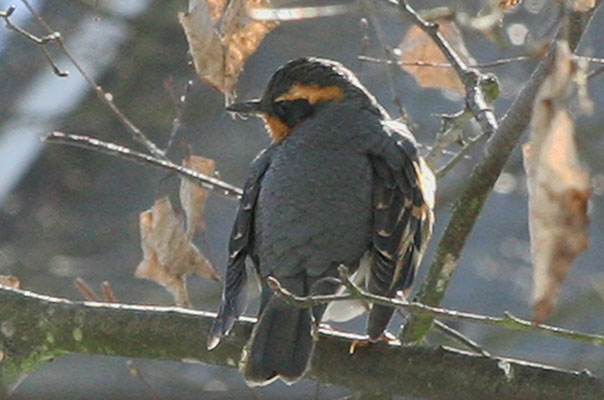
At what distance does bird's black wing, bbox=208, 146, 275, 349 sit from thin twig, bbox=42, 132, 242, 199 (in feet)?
0.36

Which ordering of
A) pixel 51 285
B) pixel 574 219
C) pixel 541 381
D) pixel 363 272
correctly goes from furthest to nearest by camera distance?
pixel 51 285
pixel 363 272
pixel 541 381
pixel 574 219

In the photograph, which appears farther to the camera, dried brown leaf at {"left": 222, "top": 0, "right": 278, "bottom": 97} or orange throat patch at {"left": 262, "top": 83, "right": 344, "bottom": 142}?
orange throat patch at {"left": 262, "top": 83, "right": 344, "bottom": 142}

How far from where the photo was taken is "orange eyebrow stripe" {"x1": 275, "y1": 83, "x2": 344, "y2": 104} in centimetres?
512

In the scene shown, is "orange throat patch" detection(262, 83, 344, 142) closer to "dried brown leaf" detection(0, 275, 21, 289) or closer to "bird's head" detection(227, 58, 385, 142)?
"bird's head" detection(227, 58, 385, 142)

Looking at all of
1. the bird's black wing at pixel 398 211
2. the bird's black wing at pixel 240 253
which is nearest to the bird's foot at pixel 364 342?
the bird's black wing at pixel 398 211

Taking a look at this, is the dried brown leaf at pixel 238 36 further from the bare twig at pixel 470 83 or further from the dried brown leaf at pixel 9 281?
the dried brown leaf at pixel 9 281

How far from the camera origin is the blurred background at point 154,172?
8266 millimetres

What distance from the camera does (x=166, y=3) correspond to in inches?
350

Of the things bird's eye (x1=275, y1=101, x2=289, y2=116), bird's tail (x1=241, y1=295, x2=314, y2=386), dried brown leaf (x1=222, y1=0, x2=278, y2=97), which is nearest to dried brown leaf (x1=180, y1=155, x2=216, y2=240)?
bird's eye (x1=275, y1=101, x2=289, y2=116)

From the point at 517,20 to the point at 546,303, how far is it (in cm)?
Result: 665

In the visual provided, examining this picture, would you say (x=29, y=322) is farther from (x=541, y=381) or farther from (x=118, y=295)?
(x=118, y=295)

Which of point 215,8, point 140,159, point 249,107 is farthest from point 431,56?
point 140,159

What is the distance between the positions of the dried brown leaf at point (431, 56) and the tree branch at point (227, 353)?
1324 millimetres

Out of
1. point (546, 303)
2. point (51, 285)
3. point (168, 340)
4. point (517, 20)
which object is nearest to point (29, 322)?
point (168, 340)
